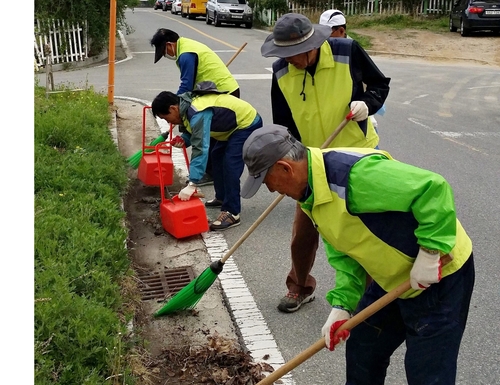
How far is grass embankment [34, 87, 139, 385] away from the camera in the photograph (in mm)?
3086

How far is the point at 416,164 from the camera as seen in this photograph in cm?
750

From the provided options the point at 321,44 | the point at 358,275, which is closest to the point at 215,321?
the point at 358,275

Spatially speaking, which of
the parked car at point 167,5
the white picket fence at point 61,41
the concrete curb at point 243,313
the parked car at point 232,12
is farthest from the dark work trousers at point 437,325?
the parked car at point 167,5

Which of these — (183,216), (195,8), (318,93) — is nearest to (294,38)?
(318,93)

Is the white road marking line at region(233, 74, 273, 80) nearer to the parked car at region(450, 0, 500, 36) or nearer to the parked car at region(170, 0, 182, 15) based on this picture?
the parked car at region(450, 0, 500, 36)

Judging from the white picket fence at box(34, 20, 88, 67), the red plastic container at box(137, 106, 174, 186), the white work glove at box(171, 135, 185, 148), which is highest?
the white picket fence at box(34, 20, 88, 67)

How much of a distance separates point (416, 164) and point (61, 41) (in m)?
11.9

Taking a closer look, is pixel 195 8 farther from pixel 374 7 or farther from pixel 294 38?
pixel 294 38

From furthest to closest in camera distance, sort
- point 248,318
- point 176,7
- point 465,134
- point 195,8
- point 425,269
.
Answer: point 176,7 → point 195,8 → point 465,134 → point 248,318 → point 425,269

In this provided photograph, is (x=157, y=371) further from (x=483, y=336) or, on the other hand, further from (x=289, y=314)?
(x=483, y=336)

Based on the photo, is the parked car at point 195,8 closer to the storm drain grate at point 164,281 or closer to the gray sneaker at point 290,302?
the storm drain grate at point 164,281

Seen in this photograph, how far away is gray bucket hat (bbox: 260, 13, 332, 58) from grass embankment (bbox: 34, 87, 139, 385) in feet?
5.71

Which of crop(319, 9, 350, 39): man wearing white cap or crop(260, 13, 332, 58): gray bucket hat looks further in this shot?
crop(319, 9, 350, 39): man wearing white cap

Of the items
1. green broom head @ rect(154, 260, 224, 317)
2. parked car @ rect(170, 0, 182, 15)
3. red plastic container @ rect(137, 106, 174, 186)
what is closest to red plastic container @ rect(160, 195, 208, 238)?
red plastic container @ rect(137, 106, 174, 186)
